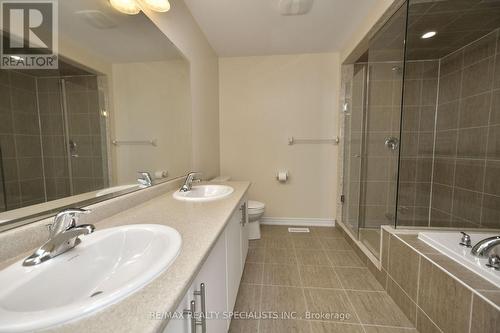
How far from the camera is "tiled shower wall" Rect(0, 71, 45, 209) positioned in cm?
64

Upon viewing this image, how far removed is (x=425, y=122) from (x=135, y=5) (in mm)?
2974

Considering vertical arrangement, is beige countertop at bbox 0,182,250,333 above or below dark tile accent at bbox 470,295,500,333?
above

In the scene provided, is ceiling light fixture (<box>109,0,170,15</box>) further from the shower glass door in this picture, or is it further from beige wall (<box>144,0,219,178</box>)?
the shower glass door

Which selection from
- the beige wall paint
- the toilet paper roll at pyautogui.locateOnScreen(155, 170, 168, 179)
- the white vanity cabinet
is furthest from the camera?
the beige wall paint

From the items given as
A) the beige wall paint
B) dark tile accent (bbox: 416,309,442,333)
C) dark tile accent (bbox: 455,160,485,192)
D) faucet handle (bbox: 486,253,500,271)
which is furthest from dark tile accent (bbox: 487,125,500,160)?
dark tile accent (bbox: 416,309,442,333)

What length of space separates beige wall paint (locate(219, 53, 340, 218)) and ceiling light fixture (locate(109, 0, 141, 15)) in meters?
1.74

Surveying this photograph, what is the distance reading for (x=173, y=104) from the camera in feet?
5.58

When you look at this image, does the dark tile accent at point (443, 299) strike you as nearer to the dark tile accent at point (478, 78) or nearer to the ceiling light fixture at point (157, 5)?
the dark tile accent at point (478, 78)

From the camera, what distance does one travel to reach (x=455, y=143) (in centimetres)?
227

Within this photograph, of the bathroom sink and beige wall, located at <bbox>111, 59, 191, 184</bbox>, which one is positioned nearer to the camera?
the bathroom sink

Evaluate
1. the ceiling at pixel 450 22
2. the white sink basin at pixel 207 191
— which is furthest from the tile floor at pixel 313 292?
the ceiling at pixel 450 22

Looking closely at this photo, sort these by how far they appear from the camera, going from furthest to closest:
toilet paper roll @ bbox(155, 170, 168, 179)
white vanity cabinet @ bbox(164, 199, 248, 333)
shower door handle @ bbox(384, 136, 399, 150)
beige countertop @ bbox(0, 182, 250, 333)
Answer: shower door handle @ bbox(384, 136, 399, 150)
toilet paper roll @ bbox(155, 170, 168, 179)
white vanity cabinet @ bbox(164, 199, 248, 333)
beige countertop @ bbox(0, 182, 250, 333)

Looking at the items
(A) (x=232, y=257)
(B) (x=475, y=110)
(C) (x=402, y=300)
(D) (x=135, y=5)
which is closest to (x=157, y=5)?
(D) (x=135, y=5)

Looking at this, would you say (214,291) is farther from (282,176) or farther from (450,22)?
(450,22)
